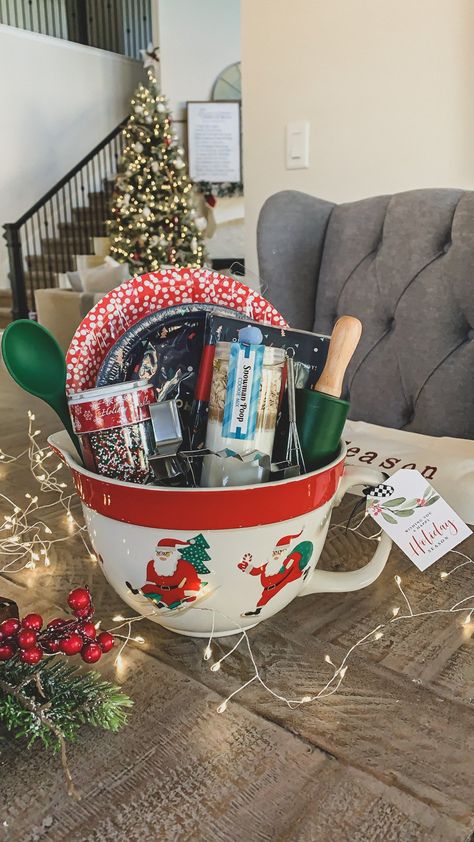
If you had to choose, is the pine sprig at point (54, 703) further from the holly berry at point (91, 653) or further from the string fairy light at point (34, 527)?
the string fairy light at point (34, 527)

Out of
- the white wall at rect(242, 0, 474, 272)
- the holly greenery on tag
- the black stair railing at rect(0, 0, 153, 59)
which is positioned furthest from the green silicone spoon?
the black stair railing at rect(0, 0, 153, 59)

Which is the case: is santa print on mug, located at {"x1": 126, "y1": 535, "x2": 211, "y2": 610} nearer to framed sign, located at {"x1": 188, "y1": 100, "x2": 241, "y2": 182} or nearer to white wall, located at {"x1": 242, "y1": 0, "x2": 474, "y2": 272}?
white wall, located at {"x1": 242, "y1": 0, "x2": 474, "y2": 272}

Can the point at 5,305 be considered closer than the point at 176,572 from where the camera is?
No

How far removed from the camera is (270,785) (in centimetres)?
37

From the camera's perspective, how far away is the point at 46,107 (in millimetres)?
7805

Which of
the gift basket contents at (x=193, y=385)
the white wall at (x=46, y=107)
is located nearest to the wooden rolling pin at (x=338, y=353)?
the gift basket contents at (x=193, y=385)

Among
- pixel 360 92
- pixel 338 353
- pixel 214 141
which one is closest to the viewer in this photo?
pixel 338 353

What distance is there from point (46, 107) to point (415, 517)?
27.7 feet

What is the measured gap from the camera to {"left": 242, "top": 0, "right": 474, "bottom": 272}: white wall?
5.76 ft

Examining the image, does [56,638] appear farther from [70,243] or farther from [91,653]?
[70,243]

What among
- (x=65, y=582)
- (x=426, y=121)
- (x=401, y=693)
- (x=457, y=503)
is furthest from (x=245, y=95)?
(x=401, y=693)

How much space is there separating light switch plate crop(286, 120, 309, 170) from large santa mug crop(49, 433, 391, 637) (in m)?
1.77

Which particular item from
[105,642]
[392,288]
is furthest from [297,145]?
[105,642]

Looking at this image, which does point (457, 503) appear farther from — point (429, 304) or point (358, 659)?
point (429, 304)
